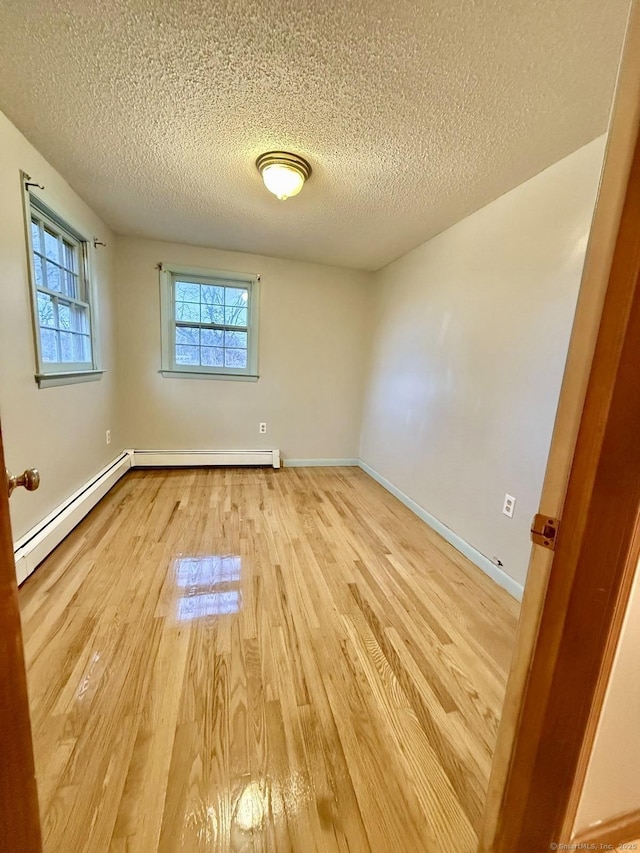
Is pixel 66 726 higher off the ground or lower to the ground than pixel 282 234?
lower

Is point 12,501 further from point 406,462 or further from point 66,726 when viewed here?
point 406,462

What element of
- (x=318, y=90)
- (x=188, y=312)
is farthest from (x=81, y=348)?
(x=318, y=90)

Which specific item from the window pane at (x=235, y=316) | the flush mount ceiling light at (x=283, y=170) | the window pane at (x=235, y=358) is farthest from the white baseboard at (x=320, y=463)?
the flush mount ceiling light at (x=283, y=170)

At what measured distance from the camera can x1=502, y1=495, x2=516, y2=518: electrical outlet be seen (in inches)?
73.8

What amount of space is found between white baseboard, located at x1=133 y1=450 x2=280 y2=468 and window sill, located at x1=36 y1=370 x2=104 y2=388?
3.21 ft

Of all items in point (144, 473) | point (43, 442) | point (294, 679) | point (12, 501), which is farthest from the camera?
point (144, 473)

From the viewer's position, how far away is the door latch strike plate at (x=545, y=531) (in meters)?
0.57

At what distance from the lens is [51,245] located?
7.09 ft

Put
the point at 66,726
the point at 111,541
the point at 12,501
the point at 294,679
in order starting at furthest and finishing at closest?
1. the point at 111,541
2. the point at 12,501
3. the point at 294,679
4. the point at 66,726

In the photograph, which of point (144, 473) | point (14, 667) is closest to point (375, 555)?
point (14, 667)

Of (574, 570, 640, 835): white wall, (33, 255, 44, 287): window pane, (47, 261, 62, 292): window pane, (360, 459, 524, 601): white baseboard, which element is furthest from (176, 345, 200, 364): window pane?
(574, 570, 640, 835): white wall

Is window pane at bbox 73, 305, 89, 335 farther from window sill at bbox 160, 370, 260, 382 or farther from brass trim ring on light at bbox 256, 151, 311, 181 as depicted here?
brass trim ring on light at bbox 256, 151, 311, 181

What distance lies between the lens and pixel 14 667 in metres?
0.52

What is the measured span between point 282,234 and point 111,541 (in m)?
2.70
